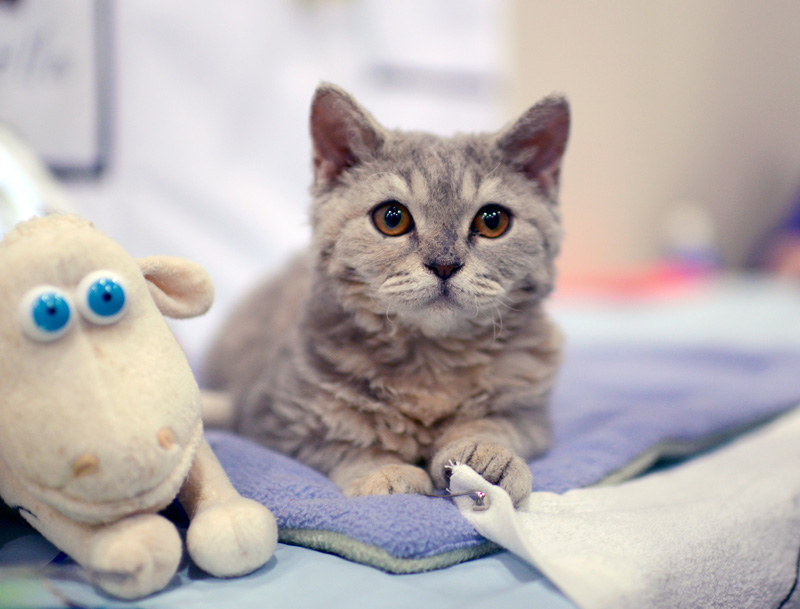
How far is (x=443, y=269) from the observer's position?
34.8 inches

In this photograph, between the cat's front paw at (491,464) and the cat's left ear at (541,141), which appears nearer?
the cat's front paw at (491,464)

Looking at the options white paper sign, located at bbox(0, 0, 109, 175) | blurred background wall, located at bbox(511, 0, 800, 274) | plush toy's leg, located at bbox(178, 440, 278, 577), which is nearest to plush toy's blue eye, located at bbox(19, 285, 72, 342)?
plush toy's leg, located at bbox(178, 440, 278, 577)

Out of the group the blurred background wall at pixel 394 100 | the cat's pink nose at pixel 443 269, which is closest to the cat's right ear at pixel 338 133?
the cat's pink nose at pixel 443 269

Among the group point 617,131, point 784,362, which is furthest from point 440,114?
point 784,362

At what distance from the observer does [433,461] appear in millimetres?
887

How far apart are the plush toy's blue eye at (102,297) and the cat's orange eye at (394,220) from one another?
0.43 metres

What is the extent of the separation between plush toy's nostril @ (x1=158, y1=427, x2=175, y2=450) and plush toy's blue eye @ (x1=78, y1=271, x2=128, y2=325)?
12 cm

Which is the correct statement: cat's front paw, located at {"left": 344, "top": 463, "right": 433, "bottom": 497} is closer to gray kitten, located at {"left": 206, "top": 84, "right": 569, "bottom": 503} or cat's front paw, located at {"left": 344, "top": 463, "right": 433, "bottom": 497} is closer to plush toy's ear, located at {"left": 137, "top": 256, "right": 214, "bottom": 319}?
gray kitten, located at {"left": 206, "top": 84, "right": 569, "bottom": 503}

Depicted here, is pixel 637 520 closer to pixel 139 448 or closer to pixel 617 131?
pixel 139 448

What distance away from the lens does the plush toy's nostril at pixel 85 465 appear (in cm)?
58

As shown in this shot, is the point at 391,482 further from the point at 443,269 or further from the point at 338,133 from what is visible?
the point at 338,133

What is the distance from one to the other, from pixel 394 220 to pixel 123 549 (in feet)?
1.86

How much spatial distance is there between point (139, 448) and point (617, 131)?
3500 mm

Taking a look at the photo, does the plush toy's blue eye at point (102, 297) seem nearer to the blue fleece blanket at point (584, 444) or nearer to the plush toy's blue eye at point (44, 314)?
the plush toy's blue eye at point (44, 314)
